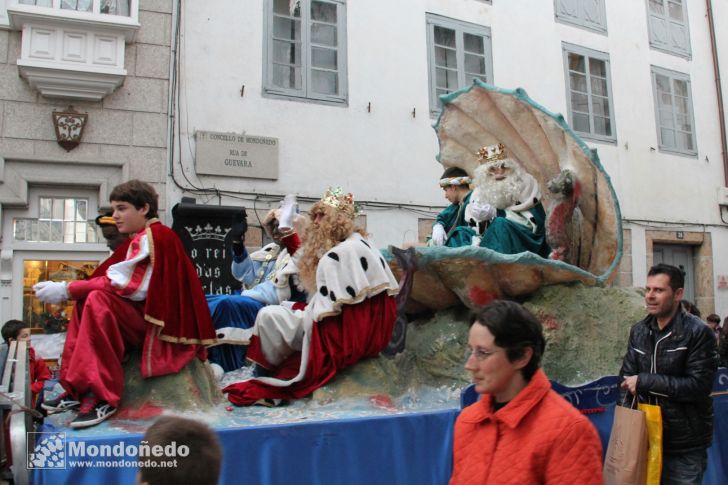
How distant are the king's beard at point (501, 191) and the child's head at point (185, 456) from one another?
4316 mm

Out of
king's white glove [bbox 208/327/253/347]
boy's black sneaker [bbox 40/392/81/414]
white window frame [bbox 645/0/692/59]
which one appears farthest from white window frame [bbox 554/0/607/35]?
boy's black sneaker [bbox 40/392/81/414]

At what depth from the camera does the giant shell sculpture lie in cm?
454

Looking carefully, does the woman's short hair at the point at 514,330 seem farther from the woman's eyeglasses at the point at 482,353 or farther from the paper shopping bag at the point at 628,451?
the paper shopping bag at the point at 628,451

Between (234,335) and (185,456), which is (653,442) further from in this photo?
(234,335)

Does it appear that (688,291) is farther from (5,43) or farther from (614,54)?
(5,43)

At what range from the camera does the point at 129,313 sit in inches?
132

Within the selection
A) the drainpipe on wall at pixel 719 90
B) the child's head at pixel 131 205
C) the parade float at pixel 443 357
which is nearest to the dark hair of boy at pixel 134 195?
the child's head at pixel 131 205

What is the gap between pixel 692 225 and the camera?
42.4 feet

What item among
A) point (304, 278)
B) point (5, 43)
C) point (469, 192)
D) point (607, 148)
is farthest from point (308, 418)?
point (607, 148)

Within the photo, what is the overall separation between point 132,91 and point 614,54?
8.78 meters

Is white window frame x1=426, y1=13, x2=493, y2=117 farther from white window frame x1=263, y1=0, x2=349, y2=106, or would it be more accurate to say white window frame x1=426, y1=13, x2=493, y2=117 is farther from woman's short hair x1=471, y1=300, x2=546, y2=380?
woman's short hair x1=471, y1=300, x2=546, y2=380

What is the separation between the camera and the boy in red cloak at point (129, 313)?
322 cm

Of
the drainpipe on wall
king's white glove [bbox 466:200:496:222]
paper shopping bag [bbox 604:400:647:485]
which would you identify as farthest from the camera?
the drainpipe on wall

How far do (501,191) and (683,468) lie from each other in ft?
10.0
